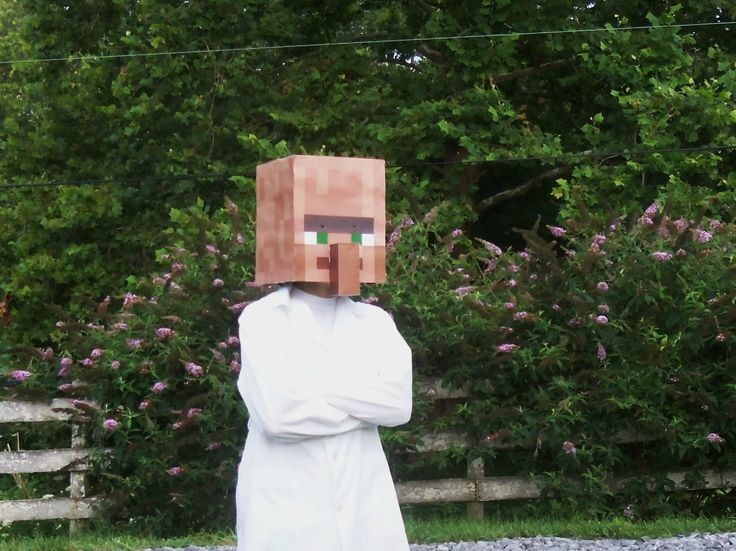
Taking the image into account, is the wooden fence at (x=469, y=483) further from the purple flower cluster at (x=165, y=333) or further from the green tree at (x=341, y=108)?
the green tree at (x=341, y=108)

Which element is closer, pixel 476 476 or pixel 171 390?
pixel 171 390

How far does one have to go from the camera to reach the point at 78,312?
14.6m

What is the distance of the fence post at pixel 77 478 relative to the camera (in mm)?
8250

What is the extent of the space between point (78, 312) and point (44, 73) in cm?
379

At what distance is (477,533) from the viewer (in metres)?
7.14

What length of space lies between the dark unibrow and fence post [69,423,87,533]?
5178 mm

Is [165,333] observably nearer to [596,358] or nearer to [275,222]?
[596,358]

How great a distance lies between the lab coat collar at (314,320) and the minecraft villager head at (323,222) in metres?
0.07

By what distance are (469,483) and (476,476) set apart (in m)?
0.07

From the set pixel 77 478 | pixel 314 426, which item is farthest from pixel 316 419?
pixel 77 478

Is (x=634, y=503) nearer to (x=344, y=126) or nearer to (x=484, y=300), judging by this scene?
(x=484, y=300)

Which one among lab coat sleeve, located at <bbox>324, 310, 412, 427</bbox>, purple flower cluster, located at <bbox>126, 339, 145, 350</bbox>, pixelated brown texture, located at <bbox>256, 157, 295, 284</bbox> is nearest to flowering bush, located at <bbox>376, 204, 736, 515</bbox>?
purple flower cluster, located at <bbox>126, 339, 145, 350</bbox>

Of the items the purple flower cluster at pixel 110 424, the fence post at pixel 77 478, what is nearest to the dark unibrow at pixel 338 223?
the purple flower cluster at pixel 110 424

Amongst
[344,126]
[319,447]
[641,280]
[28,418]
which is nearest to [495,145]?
[344,126]
